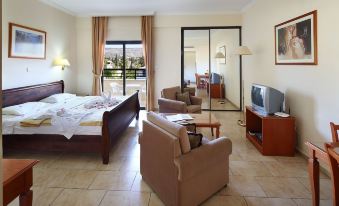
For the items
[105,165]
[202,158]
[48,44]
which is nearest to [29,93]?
[48,44]

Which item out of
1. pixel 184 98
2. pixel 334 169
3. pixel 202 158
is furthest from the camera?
pixel 184 98

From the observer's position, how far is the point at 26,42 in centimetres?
482

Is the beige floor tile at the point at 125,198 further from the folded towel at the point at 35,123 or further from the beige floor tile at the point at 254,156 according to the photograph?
the beige floor tile at the point at 254,156

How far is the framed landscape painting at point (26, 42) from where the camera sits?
4427 millimetres

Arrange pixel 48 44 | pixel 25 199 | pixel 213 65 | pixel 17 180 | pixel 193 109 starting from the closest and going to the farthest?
pixel 17 180 < pixel 25 199 < pixel 193 109 < pixel 48 44 < pixel 213 65

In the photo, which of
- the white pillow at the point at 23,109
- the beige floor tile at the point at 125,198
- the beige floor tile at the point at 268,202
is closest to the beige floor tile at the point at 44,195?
the beige floor tile at the point at 125,198

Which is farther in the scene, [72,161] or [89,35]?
[89,35]

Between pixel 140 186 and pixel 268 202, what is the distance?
1.34 metres

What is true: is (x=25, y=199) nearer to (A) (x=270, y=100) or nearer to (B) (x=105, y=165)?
(B) (x=105, y=165)

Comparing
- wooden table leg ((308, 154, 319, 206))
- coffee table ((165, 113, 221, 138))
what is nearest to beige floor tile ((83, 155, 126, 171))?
coffee table ((165, 113, 221, 138))

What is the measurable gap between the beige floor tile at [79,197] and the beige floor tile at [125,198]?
0.08 m

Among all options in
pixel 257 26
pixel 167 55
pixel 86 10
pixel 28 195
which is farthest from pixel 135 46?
pixel 28 195

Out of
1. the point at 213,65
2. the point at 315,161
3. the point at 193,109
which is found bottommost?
the point at 315,161

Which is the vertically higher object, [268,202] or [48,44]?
[48,44]
